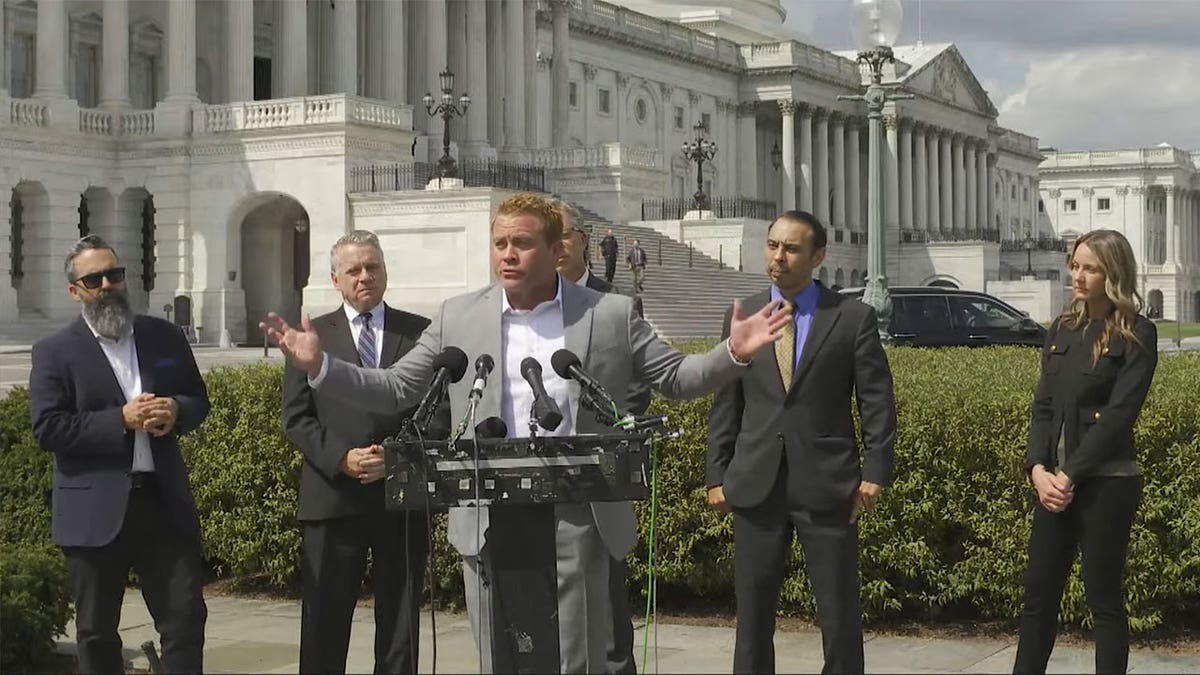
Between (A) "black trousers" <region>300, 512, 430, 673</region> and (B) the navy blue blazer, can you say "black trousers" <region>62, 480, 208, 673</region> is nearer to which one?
(B) the navy blue blazer

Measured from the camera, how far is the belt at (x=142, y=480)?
26.4ft

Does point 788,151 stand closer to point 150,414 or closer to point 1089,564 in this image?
point 1089,564

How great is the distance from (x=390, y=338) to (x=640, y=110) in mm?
76241

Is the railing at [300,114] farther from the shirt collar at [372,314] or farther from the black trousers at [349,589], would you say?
the black trousers at [349,589]

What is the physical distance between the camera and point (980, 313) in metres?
29.6

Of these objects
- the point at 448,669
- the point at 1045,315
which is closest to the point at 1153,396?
the point at 448,669

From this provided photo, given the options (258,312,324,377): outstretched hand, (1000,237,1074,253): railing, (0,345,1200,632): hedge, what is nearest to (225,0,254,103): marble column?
(0,345,1200,632): hedge

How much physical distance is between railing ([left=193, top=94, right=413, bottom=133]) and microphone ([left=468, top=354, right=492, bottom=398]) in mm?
41007

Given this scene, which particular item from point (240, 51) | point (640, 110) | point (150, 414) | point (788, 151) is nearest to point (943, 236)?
point (788, 151)

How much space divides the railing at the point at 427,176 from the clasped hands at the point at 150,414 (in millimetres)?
39548

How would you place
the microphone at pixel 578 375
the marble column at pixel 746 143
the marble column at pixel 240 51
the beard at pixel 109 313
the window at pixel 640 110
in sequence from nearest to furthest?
the microphone at pixel 578 375 → the beard at pixel 109 313 → the marble column at pixel 240 51 → the window at pixel 640 110 → the marble column at pixel 746 143

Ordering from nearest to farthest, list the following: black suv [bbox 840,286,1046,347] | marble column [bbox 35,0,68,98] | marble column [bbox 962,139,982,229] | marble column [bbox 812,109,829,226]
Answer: black suv [bbox 840,286,1046,347]
marble column [bbox 35,0,68,98]
marble column [bbox 812,109,829,226]
marble column [bbox 962,139,982,229]

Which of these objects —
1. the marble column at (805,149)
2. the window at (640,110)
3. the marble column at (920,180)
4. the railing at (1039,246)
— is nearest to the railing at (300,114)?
the window at (640,110)

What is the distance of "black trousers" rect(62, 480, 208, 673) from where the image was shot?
26.4 feet
